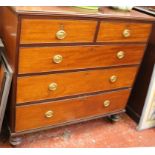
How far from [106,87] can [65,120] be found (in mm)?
325

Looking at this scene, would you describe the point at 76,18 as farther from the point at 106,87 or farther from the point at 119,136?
the point at 119,136

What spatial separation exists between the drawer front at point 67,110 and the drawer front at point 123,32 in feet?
1.22

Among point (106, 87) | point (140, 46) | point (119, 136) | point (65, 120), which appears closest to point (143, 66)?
point (140, 46)

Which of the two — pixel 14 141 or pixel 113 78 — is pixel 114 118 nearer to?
pixel 113 78

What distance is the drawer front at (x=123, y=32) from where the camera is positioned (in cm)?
129

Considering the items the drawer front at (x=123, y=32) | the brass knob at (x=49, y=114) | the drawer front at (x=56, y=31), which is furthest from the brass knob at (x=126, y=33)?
the brass knob at (x=49, y=114)

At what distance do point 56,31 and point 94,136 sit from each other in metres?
0.80

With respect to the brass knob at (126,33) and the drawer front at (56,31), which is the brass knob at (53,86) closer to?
the drawer front at (56,31)

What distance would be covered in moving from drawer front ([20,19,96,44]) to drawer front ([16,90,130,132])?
14.7 inches

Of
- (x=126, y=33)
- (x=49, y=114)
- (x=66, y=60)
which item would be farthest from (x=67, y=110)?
(x=126, y=33)

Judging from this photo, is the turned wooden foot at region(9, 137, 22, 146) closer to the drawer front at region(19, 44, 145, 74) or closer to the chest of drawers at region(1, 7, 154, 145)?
the chest of drawers at region(1, 7, 154, 145)

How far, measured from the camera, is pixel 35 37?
3.60ft

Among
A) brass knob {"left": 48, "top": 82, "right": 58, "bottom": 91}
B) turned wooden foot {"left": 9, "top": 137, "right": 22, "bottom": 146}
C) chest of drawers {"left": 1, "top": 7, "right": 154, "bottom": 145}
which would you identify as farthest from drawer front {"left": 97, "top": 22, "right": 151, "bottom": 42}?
turned wooden foot {"left": 9, "top": 137, "right": 22, "bottom": 146}
